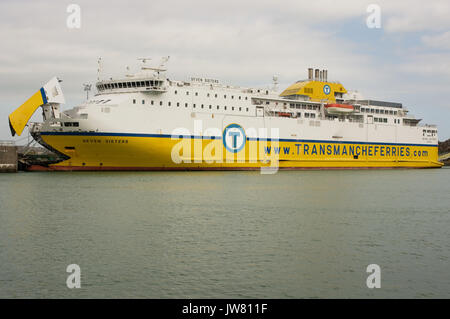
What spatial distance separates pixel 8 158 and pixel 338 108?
26183mm

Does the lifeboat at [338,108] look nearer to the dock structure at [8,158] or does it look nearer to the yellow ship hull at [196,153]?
the yellow ship hull at [196,153]

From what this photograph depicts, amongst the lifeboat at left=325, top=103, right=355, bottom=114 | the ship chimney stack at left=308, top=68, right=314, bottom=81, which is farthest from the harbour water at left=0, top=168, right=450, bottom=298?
the ship chimney stack at left=308, top=68, right=314, bottom=81

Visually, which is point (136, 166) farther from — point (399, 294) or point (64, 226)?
point (399, 294)

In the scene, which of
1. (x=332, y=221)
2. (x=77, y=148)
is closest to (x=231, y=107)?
(x=77, y=148)

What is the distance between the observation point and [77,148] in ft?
96.2

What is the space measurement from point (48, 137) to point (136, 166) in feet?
18.1

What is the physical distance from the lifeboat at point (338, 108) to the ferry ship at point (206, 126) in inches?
3.9

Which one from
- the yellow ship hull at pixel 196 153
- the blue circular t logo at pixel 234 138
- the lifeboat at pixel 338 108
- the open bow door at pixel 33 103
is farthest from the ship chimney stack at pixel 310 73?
the open bow door at pixel 33 103

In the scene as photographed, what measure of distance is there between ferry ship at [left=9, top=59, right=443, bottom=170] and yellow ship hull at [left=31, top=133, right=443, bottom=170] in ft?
0.21

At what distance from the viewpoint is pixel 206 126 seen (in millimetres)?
32781

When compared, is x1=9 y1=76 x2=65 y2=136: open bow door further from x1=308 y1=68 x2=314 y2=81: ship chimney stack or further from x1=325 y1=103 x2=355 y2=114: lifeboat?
x1=325 y1=103 x2=355 y2=114: lifeboat

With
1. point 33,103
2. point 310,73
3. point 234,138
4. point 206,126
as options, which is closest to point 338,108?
point 310,73

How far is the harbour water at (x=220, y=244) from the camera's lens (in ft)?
28.6
